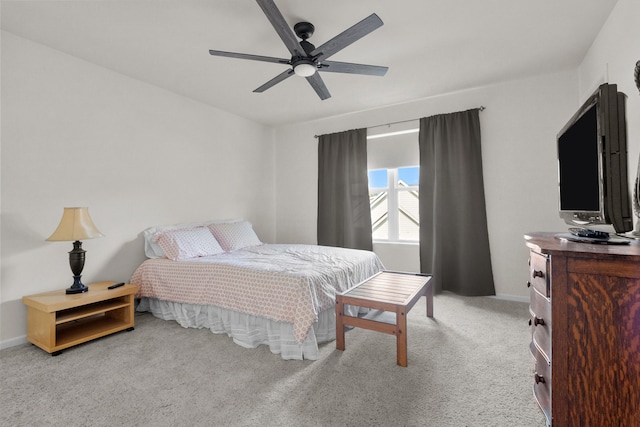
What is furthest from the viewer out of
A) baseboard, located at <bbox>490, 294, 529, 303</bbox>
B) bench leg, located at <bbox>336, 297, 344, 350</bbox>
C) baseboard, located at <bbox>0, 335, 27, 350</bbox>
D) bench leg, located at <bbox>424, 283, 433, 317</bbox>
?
baseboard, located at <bbox>490, 294, 529, 303</bbox>

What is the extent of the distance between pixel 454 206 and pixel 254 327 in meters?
2.75

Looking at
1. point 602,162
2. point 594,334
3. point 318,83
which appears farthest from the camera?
point 318,83

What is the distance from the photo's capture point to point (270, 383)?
1.85m

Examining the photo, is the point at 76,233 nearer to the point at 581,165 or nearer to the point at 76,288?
the point at 76,288

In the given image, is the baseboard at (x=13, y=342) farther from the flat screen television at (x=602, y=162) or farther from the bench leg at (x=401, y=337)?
the flat screen television at (x=602, y=162)

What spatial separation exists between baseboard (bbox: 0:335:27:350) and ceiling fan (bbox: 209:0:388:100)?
2.78 m

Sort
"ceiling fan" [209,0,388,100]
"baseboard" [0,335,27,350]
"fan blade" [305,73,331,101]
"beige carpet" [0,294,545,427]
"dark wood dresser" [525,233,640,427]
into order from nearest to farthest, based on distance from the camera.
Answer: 1. "dark wood dresser" [525,233,640,427]
2. "beige carpet" [0,294,545,427]
3. "ceiling fan" [209,0,388,100]
4. "baseboard" [0,335,27,350]
5. "fan blade" [305,73,331,101]

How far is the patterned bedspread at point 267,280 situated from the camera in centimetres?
221

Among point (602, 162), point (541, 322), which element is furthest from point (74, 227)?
point (602, 162)

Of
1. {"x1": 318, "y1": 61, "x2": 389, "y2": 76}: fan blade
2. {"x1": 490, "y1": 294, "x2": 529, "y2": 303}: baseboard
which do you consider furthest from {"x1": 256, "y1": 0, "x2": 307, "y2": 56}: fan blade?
{"x1": 490, "y1": 294, "x2": 529, "y2": 303}: baseboard

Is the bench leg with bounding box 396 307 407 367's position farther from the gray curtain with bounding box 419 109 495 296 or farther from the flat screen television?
the gray curtain with bounding box 419 109 495 296

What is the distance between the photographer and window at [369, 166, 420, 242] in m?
4.21

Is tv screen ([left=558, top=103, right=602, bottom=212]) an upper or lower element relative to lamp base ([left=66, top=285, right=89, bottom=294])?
upper

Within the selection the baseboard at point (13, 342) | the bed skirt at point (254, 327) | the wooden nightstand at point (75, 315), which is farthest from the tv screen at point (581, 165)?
the baseboard at point (13, 342)
